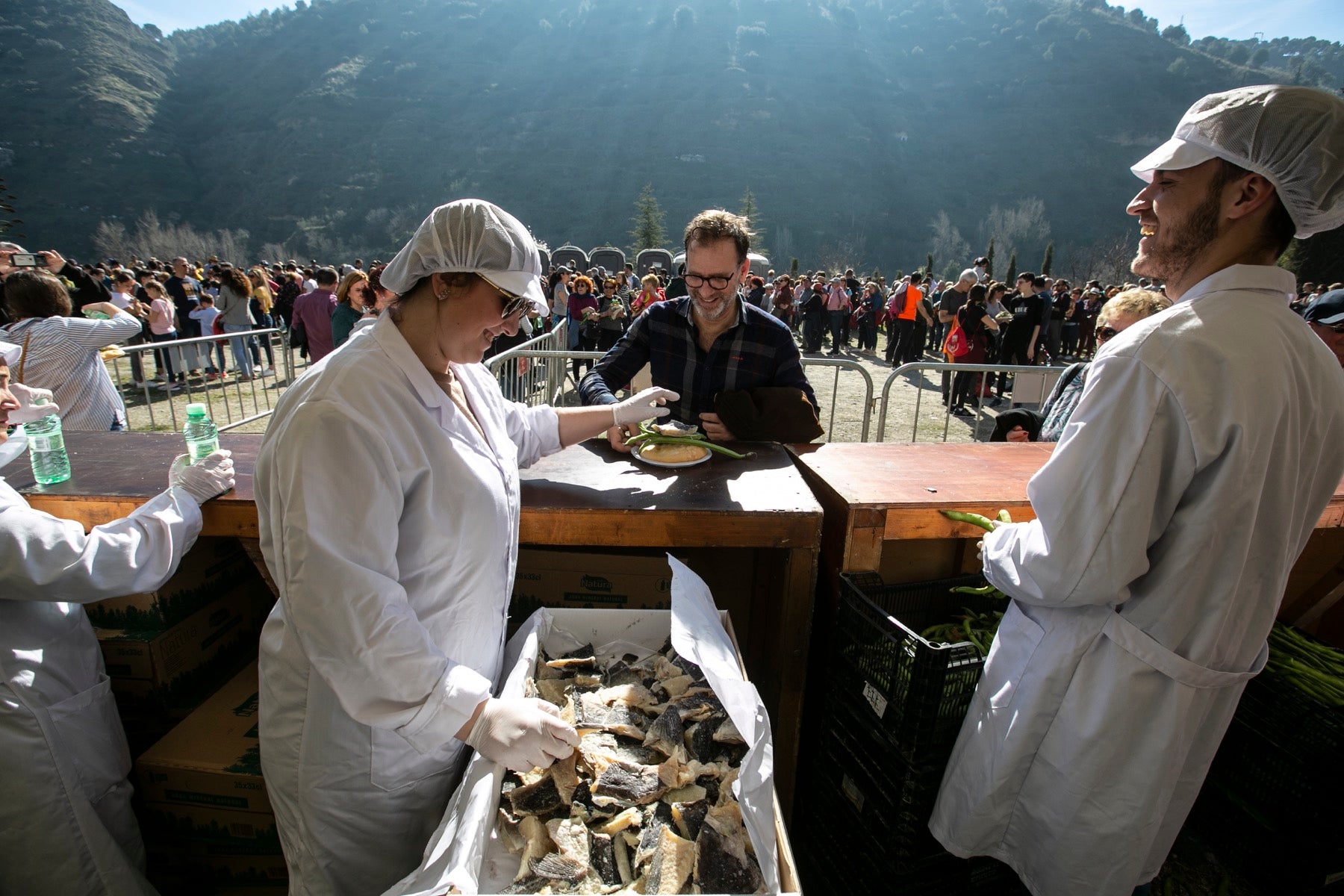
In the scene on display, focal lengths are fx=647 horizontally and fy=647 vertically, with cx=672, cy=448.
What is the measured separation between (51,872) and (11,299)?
426 cm

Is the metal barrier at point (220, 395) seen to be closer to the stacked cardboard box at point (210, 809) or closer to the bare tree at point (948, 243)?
the stacked cardboard box at point (210, 809)

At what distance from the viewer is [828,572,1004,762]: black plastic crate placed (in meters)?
1.91

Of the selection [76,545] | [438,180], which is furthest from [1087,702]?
[438,180]

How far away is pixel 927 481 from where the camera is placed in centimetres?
248

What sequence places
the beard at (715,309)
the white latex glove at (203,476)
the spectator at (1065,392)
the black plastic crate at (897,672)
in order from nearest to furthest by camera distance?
the black plastic crate at (897,672)
the white latex glove at (203,476)
the beard at (715,309)
the spectator at (1065,392)

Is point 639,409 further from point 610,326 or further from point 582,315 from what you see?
point 582,315

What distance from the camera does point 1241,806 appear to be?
2.32 m

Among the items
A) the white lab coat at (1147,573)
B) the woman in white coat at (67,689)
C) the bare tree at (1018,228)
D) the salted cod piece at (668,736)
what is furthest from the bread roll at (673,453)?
the bare tree at (1018,228)

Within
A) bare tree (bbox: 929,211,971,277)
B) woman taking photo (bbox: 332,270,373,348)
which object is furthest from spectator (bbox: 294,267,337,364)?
bare tree (bbox: 929,211,971,277)

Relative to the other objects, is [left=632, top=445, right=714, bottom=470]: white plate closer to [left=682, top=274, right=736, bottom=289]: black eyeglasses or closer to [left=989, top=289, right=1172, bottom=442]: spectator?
[left=682, top=274, right=736, bottom=289]: black eyeglasses

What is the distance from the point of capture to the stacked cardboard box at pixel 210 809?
7.30 ft

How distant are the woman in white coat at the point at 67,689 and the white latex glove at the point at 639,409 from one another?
1452 millimetres

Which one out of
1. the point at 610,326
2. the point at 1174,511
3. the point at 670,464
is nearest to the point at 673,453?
the point at 670,464

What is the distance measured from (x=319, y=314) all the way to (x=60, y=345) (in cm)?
528
